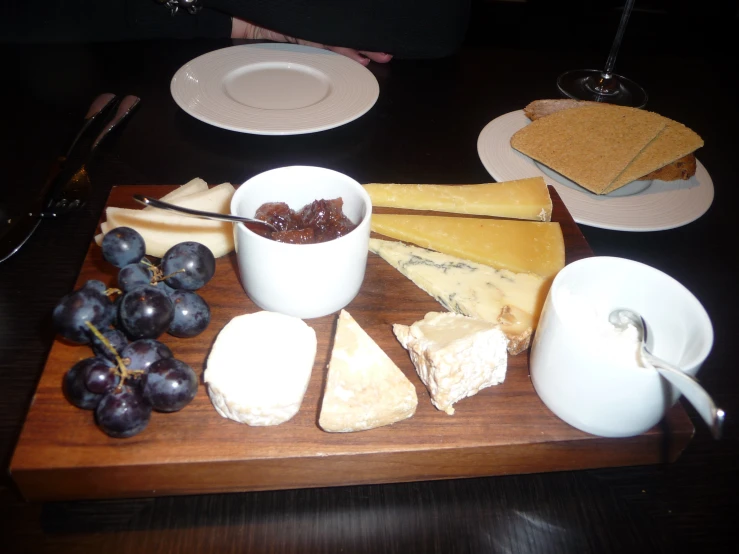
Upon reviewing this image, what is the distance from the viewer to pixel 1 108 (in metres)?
1.73

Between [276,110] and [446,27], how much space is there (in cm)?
80

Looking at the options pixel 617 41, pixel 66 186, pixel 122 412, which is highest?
pixel 617 41

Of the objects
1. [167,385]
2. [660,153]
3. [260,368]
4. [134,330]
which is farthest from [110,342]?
[660,153]

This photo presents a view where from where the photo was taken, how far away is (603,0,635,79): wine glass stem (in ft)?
6.66

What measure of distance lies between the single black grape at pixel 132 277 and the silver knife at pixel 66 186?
1.49ft

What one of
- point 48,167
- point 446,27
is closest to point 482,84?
point 446,27

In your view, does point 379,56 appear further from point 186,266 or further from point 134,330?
point 134,330

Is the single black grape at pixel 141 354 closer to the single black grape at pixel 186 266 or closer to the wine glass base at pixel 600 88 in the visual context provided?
the single black grape at pixel 186 266

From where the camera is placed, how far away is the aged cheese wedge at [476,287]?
1.03 meters

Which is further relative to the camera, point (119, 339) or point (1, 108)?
point (1, 108)

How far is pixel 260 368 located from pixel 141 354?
7.1 inches

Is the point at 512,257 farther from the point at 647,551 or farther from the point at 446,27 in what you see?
the point at 446,27

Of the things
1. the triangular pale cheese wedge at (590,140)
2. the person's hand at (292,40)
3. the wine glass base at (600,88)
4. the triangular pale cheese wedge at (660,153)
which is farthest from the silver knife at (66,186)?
the wine glass base at (600,88)

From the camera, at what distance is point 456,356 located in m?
0.88
